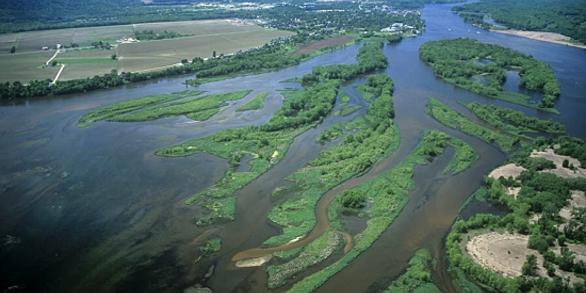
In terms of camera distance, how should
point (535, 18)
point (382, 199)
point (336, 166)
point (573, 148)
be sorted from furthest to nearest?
point (535, 18), point (573, 148), point (336, 166), point (382, 199)

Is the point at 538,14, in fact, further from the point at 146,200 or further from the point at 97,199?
the point at 97,199

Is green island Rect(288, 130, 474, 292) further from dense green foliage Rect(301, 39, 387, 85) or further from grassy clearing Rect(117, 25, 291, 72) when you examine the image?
grassy clearing Rect(117, 25, 291, 72)

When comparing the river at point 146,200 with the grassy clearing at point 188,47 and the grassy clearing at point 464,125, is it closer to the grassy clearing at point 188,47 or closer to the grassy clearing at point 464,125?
the grassy clearing at point 464,125

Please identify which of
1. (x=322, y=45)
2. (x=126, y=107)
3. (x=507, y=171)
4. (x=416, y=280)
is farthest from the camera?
(x=322, y=45)

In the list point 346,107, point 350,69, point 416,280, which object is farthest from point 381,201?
point 350,69

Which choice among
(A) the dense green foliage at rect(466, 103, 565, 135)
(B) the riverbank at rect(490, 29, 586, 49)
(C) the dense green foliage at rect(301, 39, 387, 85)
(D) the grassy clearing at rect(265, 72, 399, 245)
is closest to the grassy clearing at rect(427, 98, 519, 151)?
(A) the dense green foliage at rect(466, 103, 565, 135)

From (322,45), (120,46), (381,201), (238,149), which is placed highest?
(120,46)
